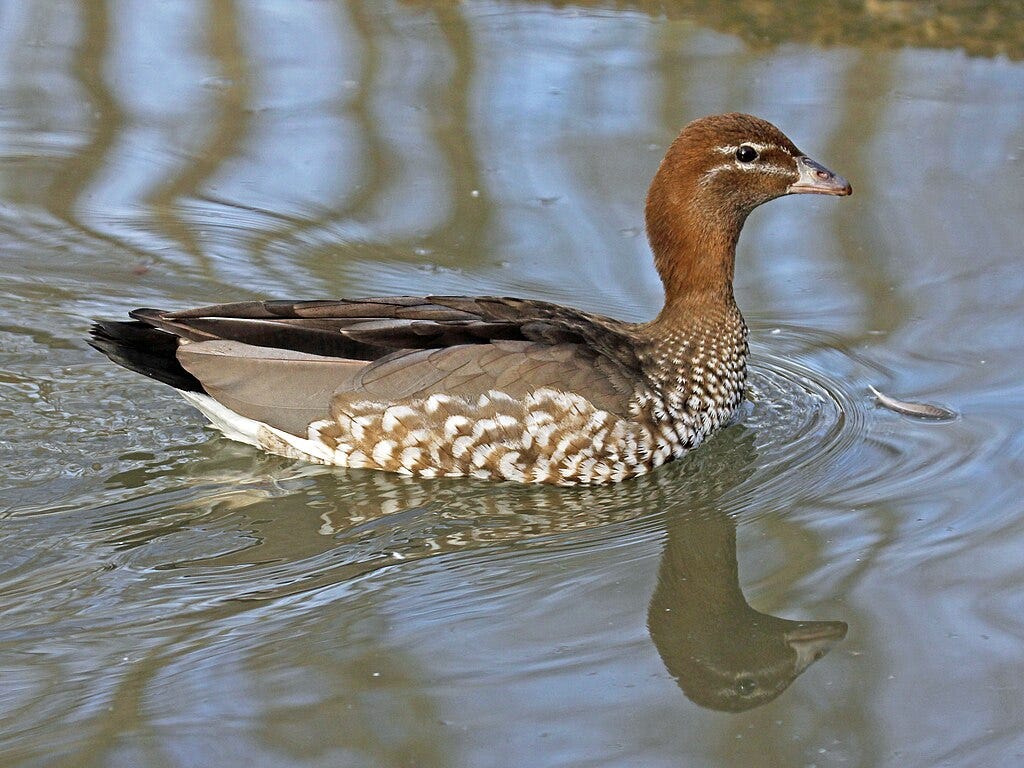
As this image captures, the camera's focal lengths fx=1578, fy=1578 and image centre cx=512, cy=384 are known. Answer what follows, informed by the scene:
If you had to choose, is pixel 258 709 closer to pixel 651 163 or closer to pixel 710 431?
pixel 710 431

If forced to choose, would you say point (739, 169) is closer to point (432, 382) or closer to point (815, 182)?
point (815, 182)

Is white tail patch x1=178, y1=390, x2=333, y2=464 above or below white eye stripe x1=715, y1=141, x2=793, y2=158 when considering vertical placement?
below

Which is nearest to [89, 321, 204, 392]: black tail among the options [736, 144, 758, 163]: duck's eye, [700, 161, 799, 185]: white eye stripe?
[700, 161, 799, 185]: white eye stripe

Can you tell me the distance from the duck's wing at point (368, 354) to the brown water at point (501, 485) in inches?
14.7

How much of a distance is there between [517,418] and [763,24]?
6.17 meters

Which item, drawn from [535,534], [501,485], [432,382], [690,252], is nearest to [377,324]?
[432,382]

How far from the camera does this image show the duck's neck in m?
7.25

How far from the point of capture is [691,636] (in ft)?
18.7

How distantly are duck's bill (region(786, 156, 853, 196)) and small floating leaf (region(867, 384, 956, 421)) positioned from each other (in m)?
1.01

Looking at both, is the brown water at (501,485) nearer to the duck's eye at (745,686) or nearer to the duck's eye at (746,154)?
the duck's eye at (745,686)

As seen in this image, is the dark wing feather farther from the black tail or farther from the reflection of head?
the reflection of head

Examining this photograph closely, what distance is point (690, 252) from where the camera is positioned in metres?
7.29

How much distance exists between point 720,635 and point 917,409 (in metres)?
2.12

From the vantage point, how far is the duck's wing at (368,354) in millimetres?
6730
